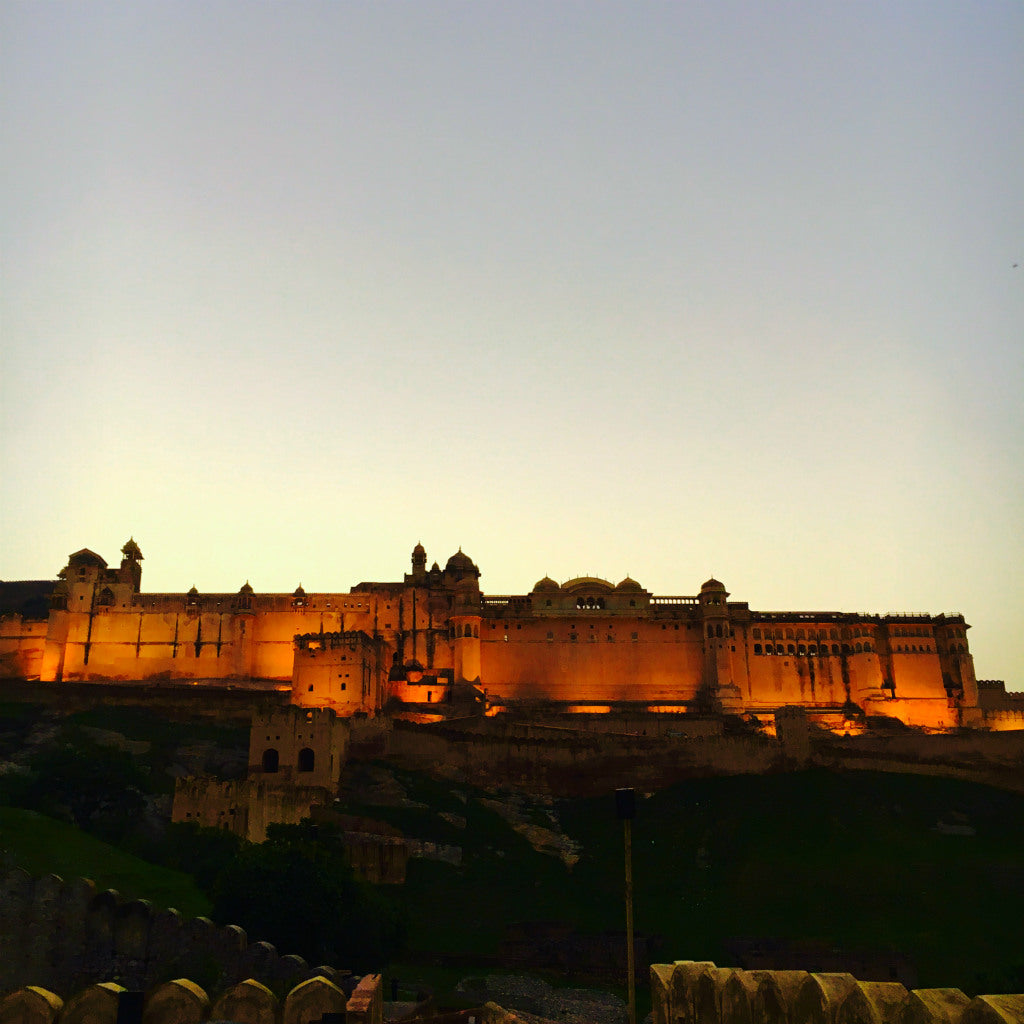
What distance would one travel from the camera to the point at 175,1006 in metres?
15.1

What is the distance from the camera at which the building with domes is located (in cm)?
9531

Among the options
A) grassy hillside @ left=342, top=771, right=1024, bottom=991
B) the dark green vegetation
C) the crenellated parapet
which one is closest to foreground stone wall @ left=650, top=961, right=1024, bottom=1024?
the crenellated parapet

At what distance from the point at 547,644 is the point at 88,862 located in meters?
60.8

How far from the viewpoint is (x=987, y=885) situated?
53.2 metres

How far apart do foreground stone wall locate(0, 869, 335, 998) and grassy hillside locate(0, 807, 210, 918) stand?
1463 cm

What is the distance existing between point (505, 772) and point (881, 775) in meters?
24.8

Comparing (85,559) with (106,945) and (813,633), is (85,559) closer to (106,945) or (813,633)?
(813,633)

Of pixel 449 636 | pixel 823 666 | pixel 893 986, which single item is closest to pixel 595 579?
pixel 449 636

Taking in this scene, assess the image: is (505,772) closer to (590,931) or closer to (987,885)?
(590,931)

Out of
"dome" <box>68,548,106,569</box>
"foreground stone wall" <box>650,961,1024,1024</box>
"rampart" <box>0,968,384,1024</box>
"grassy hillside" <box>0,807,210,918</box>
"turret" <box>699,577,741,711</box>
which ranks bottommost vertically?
"rampart" <box>0,968,384,1024</box>

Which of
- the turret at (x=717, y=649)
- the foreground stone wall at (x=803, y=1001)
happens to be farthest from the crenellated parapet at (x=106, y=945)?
the turret at (x=717, y=649)

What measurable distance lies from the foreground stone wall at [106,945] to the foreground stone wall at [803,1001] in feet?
35.0

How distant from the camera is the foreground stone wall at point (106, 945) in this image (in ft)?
73.4

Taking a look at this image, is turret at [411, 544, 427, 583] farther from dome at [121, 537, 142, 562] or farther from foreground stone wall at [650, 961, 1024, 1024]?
foreground stone wall at [650, 961, 1024, 1024]
